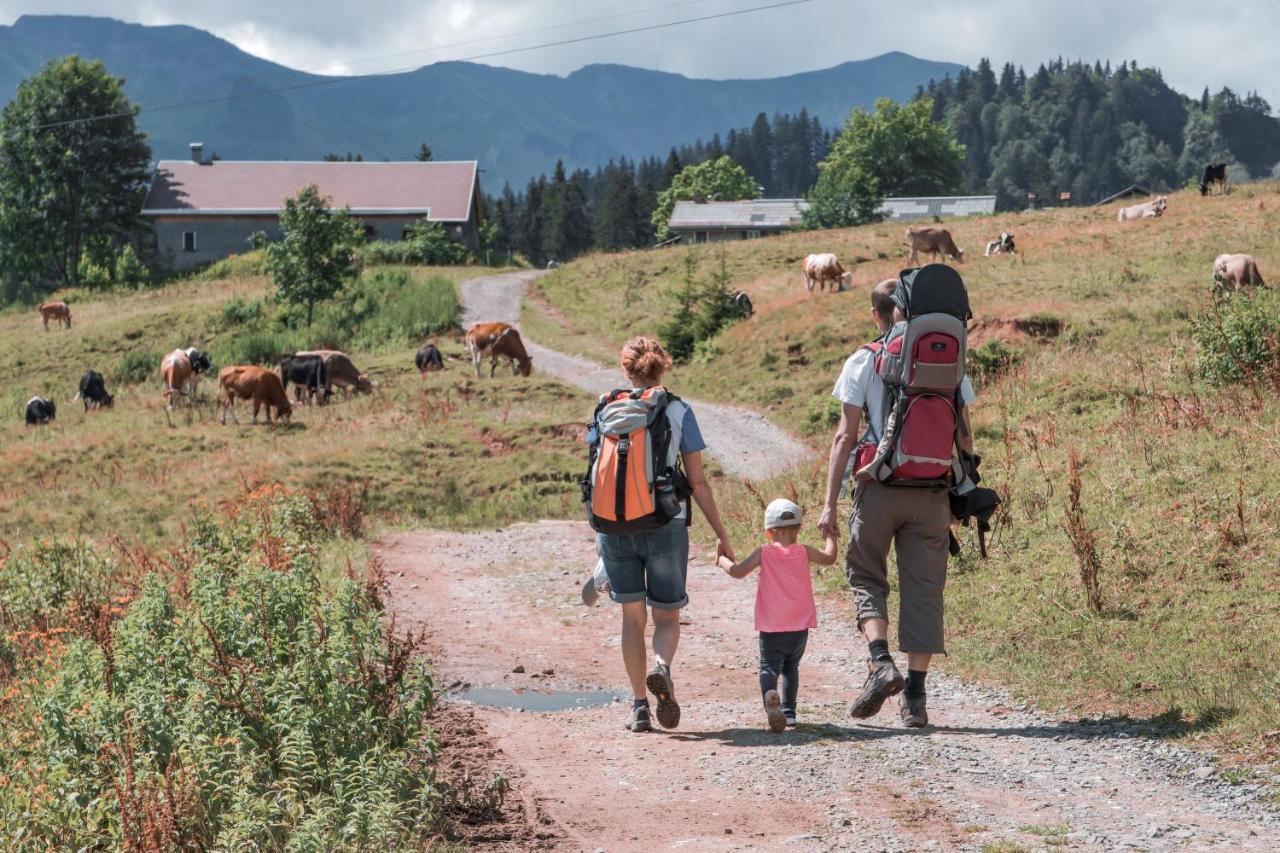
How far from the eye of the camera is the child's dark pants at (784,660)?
7266 mm

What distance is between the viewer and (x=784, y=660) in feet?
24.1

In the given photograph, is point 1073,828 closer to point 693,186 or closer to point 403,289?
point 403,289

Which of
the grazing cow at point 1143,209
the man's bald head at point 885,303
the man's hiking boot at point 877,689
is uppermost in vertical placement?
the grazing cow at point 1143,209

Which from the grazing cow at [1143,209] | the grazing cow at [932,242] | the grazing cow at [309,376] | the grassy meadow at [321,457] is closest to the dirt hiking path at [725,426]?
the grassy meadow at [321,457]

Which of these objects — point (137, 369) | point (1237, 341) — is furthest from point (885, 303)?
point (137, 369)

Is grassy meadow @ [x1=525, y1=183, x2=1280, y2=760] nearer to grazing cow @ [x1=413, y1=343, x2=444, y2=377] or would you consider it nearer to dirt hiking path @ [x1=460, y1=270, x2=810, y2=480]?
dirt hiking path @ [x1=460, y1=270, x2=810, y2=480]

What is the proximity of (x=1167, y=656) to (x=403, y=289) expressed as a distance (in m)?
44.1

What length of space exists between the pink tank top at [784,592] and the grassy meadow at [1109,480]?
167 centimetres

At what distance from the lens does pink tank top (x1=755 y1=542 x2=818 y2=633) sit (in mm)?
7242

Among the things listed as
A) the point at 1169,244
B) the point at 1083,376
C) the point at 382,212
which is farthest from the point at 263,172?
the point at 1083,376

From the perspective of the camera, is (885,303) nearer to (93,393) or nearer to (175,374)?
(175,374)

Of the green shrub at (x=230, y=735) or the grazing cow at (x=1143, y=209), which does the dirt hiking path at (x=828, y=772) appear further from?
the grazing cow at (x=1143, y=209)

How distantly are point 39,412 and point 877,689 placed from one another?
105ft

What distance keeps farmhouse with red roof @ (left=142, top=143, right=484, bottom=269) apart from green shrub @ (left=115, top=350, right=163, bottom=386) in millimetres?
35427
